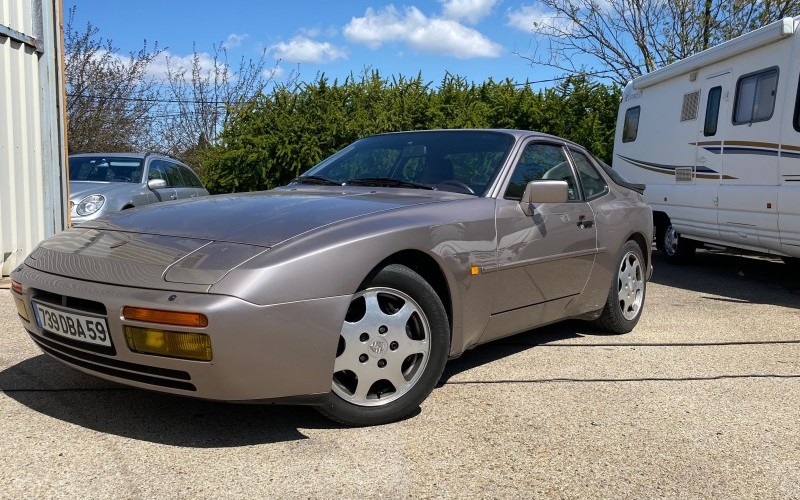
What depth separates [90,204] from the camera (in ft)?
28.8

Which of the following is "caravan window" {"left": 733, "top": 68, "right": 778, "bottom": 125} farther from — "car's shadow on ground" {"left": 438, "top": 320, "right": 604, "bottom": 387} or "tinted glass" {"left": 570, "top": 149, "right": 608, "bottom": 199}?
"car's shadow on ground" {"left": 438, "top": 320, "right": 604, "bottom": 387}

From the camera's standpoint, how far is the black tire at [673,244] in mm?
10156

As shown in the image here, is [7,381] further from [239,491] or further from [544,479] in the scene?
[544,479]

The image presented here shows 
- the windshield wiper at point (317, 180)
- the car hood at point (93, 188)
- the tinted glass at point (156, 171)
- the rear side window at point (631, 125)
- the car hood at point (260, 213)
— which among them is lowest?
the car hood at point (93, 188)

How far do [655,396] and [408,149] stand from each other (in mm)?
2042

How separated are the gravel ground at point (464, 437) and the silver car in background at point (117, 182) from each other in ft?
13.8

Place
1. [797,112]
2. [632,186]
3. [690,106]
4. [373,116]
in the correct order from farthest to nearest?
[373,116]
[690,106]
[797,112]
[632,186]

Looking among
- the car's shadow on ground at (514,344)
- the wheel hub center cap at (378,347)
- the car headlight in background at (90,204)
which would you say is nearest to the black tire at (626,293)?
the car's shadow on ground at (514,344)

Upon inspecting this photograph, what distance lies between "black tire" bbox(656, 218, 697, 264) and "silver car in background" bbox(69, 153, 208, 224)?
6.75 m

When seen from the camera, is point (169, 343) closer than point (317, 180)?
Yes

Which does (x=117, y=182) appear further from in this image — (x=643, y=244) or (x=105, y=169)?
(x=643, y=244)

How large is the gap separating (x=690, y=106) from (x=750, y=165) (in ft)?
5.50

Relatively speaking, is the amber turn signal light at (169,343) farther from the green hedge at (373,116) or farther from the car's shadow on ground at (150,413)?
the green hedge at (373,116)

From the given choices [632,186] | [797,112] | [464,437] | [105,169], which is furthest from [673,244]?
[464,437]
